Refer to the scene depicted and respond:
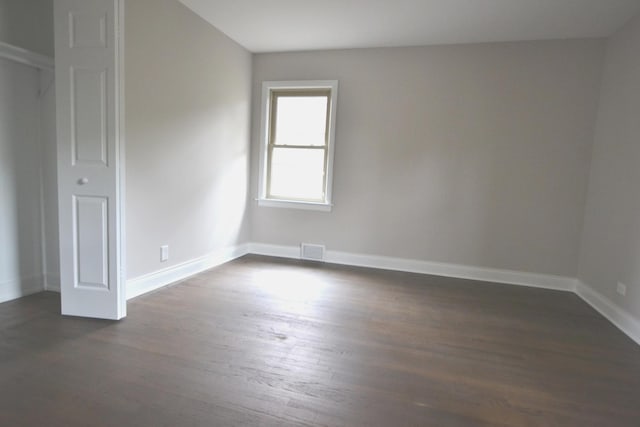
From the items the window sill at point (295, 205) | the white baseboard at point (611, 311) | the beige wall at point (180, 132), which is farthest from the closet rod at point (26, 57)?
the white baseboard at point (611, 311)

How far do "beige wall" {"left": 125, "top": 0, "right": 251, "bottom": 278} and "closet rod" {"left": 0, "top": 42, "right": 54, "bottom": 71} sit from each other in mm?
666

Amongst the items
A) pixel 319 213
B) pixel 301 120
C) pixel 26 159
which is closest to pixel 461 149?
Result: pixel 319 213

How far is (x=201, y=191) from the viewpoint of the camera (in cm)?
373

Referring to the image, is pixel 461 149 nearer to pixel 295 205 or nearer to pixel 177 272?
pixel 295 205

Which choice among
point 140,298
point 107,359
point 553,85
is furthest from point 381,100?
point 107,359

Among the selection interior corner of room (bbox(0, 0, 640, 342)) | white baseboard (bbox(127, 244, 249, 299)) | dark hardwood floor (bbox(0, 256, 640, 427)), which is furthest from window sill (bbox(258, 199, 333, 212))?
Result: dark hardwood floor (bbox(0, 256, 640, 427))

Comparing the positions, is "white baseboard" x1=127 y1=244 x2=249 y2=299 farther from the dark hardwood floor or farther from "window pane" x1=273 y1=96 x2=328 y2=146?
"window pane" x1=273 y1=96 x2=328 y2=146

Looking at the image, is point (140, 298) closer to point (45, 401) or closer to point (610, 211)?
point (45, 401)

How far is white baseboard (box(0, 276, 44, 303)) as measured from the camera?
270cm

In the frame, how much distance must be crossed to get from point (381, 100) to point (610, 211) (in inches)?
102

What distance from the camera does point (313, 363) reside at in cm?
205

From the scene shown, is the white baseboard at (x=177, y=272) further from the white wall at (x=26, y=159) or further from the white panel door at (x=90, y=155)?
the white wall at (x=26, y=159)

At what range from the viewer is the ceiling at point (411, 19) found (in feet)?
9.80

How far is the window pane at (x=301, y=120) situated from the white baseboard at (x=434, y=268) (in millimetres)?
1470
